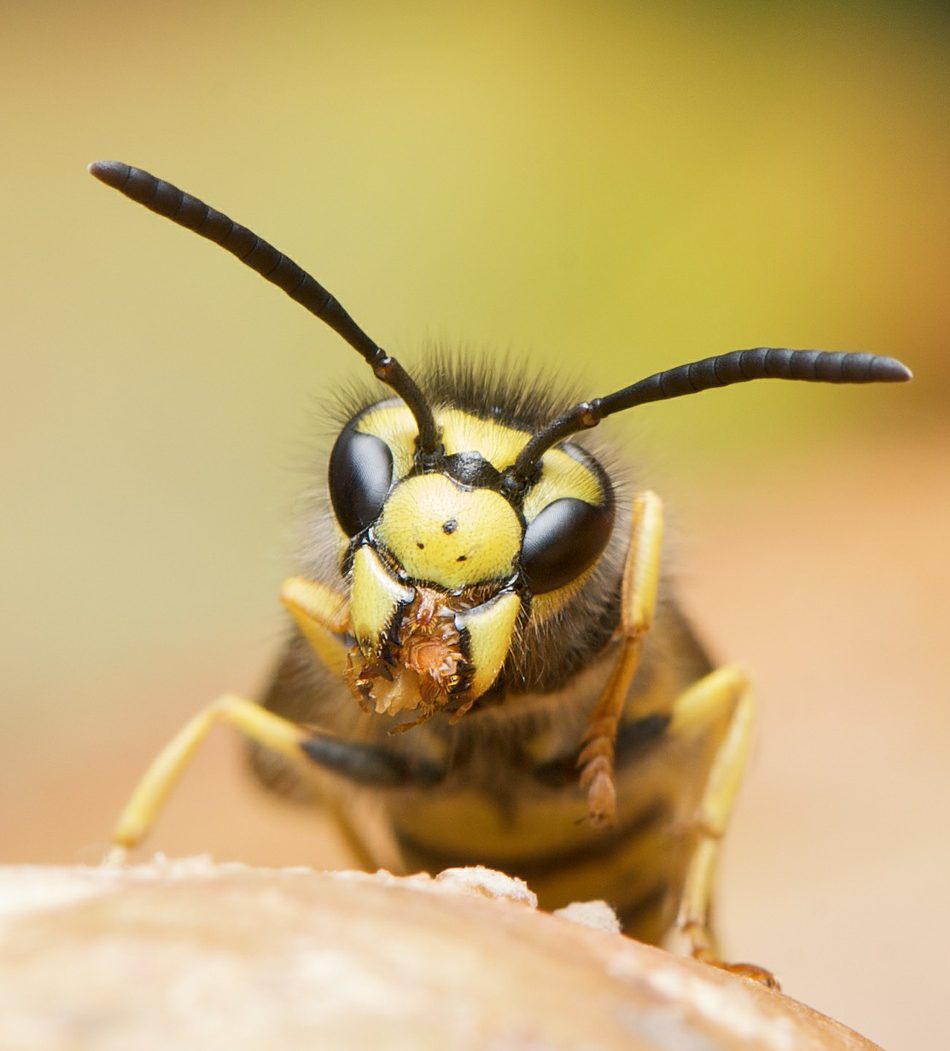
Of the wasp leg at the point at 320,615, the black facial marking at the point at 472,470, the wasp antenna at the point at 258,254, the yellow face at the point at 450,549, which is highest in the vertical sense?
the wasp antenna at the point at 258,254

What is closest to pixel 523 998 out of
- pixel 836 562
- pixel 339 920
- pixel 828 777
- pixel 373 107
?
pixel 339 920

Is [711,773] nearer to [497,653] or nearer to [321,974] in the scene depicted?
[497,653]

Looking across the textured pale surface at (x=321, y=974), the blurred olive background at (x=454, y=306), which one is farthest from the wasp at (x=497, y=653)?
the blurred olive background at (x=454, y=306)

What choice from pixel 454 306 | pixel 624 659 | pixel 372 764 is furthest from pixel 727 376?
pixel 454 306

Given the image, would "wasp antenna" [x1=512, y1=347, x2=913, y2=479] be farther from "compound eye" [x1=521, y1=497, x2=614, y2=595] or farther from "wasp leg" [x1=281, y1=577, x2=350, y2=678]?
"wasp leg" [x1=281, y1=577, x2=350, y2=678]

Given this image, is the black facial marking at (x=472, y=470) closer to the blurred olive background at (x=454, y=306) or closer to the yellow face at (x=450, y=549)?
the yellow face at (x=450, y=549)

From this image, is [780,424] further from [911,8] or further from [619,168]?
[911,8]
